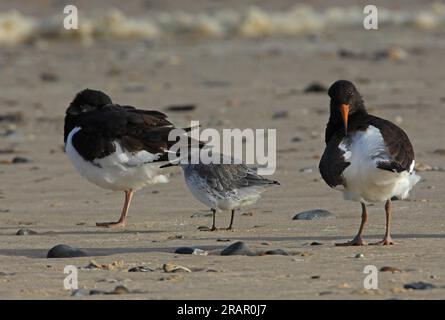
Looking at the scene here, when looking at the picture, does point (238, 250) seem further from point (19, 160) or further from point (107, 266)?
point (19, 160)

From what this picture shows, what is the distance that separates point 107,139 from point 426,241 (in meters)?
2.59

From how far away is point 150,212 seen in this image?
8.62 meters

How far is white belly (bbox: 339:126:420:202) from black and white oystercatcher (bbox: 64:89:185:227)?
1877 mm

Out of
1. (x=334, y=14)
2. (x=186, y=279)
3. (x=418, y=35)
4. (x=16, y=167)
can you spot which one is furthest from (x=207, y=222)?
(x=334, y=14)

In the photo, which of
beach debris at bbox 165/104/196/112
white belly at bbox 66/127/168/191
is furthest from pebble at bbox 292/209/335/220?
beach debris at bbox 165/104/196/112

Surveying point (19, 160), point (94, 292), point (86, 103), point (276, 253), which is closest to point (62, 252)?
point (94, 292)

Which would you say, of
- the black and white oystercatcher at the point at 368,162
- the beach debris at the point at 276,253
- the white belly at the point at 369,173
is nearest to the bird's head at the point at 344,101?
the black and white oystercatcher at the point at 368,162

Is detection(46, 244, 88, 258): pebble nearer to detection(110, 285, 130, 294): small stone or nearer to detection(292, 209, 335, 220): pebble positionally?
detection(110, 285, 130, 294): small stone

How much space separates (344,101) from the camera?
23.8ft

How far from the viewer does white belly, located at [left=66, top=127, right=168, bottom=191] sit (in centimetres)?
834

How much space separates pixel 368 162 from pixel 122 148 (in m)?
2.30

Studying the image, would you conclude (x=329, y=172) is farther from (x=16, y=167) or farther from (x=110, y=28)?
(x=110, y=28)

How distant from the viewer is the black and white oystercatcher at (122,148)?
8.34 m
